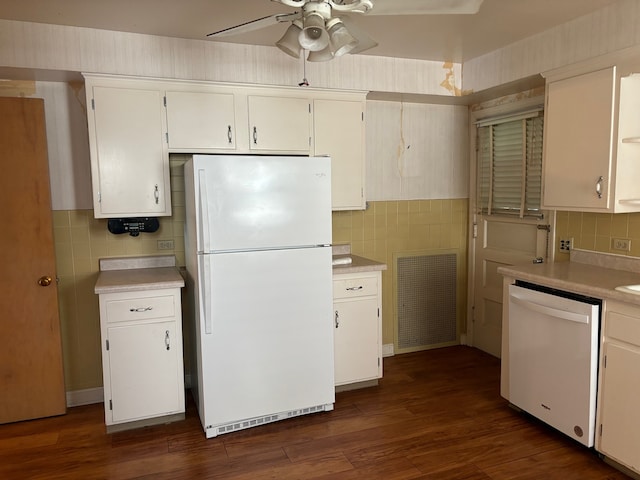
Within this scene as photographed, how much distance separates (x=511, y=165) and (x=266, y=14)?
7.65ft

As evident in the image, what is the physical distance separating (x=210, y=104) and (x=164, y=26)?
54cm

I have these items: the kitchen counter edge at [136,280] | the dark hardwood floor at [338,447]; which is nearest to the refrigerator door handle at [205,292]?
the kitchen counter edge at [136,280]

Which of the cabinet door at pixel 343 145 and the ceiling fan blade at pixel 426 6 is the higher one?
the ceiling fan blade at pixel 426 6

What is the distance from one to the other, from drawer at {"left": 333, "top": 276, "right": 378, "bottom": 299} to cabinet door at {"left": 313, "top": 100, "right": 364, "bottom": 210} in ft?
1.92

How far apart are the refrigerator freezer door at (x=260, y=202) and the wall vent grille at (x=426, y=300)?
1.46 m

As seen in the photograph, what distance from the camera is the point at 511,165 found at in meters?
3.94

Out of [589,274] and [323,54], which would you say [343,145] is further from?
[589,274]

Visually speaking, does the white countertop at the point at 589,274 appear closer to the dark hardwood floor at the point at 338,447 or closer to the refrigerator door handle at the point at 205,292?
the dark hardwood floor at the point at 338,447

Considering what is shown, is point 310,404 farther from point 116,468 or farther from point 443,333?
point 443,333

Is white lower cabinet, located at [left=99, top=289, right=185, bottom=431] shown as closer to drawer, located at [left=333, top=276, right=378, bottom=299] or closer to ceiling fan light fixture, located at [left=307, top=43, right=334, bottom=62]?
drawer, located at [left=333, top=276, right=378, bottom=299]

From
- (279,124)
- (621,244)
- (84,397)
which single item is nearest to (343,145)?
(279,124)

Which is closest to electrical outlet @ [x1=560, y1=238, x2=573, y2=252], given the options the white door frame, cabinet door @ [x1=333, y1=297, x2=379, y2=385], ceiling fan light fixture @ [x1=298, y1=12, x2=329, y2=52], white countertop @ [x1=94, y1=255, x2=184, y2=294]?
the white door frame

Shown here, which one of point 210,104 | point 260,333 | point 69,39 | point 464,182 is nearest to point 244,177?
point 210,104

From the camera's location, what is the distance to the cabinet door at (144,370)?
2859 mm
